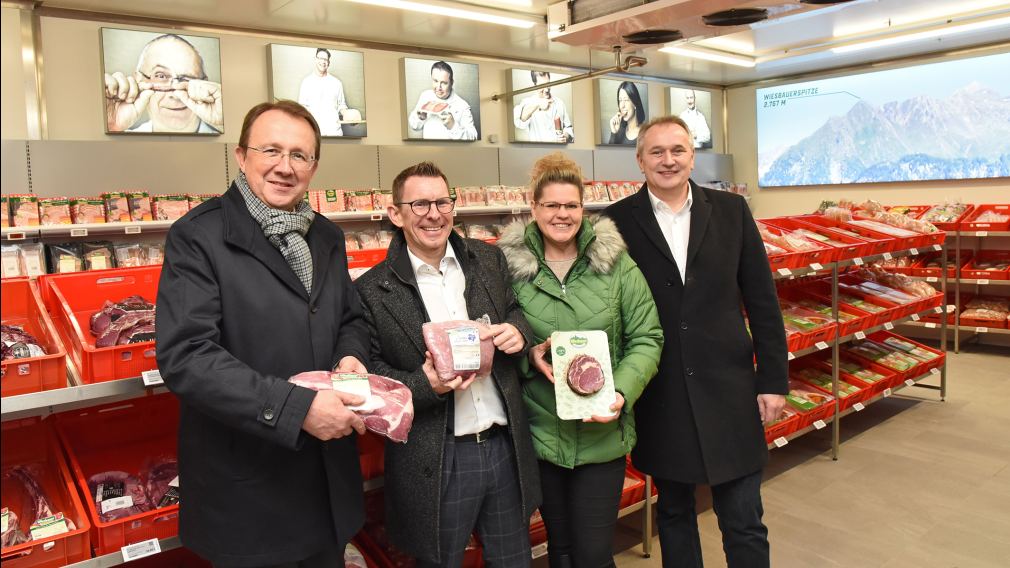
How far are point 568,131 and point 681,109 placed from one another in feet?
7.24

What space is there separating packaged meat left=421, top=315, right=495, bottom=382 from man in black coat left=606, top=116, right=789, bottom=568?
820mm

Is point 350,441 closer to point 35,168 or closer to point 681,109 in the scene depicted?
point 35,168

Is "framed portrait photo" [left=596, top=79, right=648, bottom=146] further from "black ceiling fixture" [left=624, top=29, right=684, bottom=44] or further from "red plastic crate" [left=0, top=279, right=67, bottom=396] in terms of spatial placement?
"red plastic crate" [left=0, top=279, right=67, bottom=396]

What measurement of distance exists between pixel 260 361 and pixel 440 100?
6.07 meters

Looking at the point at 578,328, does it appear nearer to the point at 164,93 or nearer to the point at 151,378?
the point at 151,378

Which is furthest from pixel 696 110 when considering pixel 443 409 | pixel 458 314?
pixel 443 409

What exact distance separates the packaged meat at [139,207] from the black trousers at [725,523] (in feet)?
14.2

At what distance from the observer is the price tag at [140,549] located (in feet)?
6.71

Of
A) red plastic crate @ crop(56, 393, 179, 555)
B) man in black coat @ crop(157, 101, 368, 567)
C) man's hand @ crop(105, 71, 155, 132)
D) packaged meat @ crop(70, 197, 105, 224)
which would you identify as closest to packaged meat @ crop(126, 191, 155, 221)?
packaged meat @ crop(70, 197, 105, 224)

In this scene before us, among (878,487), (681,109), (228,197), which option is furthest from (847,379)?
(681,109)

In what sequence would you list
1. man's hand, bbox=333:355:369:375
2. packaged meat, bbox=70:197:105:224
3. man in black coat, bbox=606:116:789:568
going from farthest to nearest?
1. packaged meat, bbox=70:197:105:224
2. man in black coat, bbox=606:116:789:568
3. man's hand, bbox=333:355:369:375

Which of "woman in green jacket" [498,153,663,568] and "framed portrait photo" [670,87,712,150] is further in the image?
"framed portrait photo" [670,87,712,150]

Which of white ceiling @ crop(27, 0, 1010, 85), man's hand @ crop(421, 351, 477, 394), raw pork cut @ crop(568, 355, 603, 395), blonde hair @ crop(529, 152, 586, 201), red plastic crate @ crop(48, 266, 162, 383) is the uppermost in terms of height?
white ceiling @ crop(27, 0, 1010, 85)

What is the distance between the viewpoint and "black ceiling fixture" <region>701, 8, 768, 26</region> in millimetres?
4161
